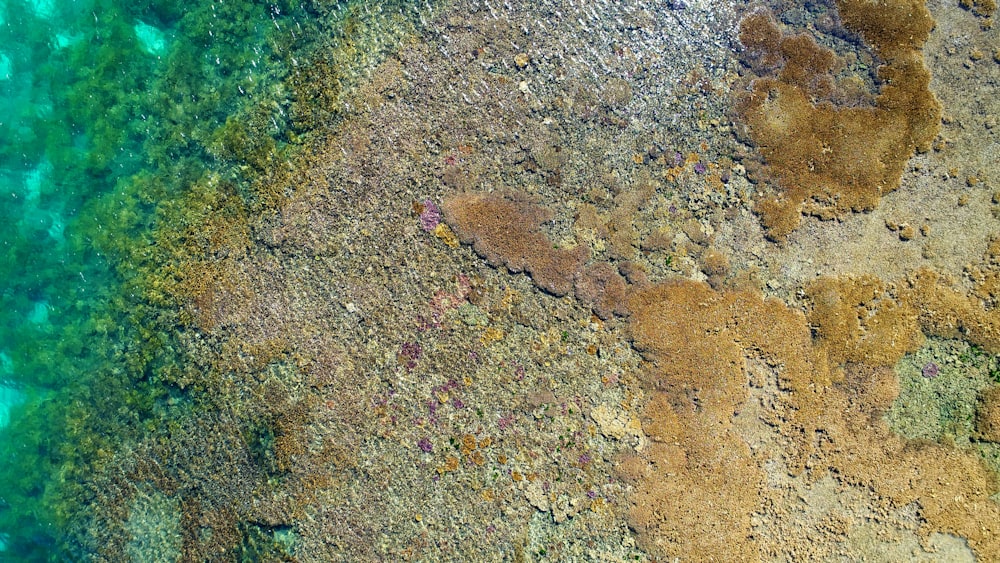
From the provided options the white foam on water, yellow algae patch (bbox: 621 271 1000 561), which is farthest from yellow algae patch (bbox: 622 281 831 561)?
the white foam on water

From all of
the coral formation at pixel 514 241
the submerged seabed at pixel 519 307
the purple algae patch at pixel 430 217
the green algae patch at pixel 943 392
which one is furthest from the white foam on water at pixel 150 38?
the green algae patch at pixel 943 392

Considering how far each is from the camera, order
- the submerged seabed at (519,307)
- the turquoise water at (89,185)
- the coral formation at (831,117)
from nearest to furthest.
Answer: the submerged seabed at (519,307) < the coral formation at (831,117) < the turquoise water at (89,185)

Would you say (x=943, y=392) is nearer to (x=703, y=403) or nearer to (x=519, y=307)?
(x=703, y=403)

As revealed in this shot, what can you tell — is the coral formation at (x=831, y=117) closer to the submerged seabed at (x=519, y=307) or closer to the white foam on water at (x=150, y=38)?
the submerged seabed at (x=519, y=307)

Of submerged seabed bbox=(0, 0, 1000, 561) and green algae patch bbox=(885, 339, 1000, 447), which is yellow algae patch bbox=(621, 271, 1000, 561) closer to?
submerged seabed bbox=(0, 0, 1000, 561)

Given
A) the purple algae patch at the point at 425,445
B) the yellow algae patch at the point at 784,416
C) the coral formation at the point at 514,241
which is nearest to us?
the yellow algae patch at the point at 784,416

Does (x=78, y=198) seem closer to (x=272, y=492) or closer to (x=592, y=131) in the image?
(x=272, y=492)
